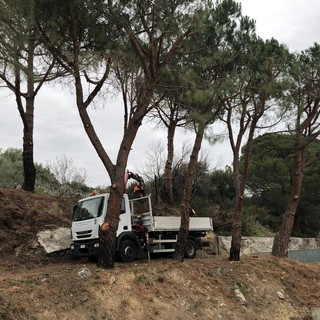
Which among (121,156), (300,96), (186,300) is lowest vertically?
(186,300)

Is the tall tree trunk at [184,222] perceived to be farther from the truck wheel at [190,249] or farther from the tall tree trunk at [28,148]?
the tall tree trunk at [28,148]

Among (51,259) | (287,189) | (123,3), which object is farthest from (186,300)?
Result: (287,189)

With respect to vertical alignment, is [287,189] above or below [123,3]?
below

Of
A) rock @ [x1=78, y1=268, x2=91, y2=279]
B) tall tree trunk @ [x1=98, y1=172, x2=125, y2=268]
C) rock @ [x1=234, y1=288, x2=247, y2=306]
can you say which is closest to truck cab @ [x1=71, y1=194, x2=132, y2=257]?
tall tree trunk @ [x1=98, y1=172, x2=125, y2=268]

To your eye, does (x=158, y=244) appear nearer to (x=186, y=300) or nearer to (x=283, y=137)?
(x=186, y=300)

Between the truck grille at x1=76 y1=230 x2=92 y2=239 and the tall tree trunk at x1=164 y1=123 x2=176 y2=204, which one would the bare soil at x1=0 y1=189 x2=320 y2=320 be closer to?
the truck grille at x1=76 y1=230 x2=92 y2=239

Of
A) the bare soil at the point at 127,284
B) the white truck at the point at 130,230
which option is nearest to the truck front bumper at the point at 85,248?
the white truck at the point at 130,230

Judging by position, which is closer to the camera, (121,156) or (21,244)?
(121,156)

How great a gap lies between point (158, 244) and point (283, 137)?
26.3 ft

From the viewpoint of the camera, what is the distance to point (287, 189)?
95.4 feet

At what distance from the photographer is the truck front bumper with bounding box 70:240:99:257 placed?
13.0 meters

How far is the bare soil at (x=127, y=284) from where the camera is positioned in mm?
9277

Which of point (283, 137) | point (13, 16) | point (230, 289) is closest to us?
point (13, 16)

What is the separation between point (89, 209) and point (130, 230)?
149 centimetres
